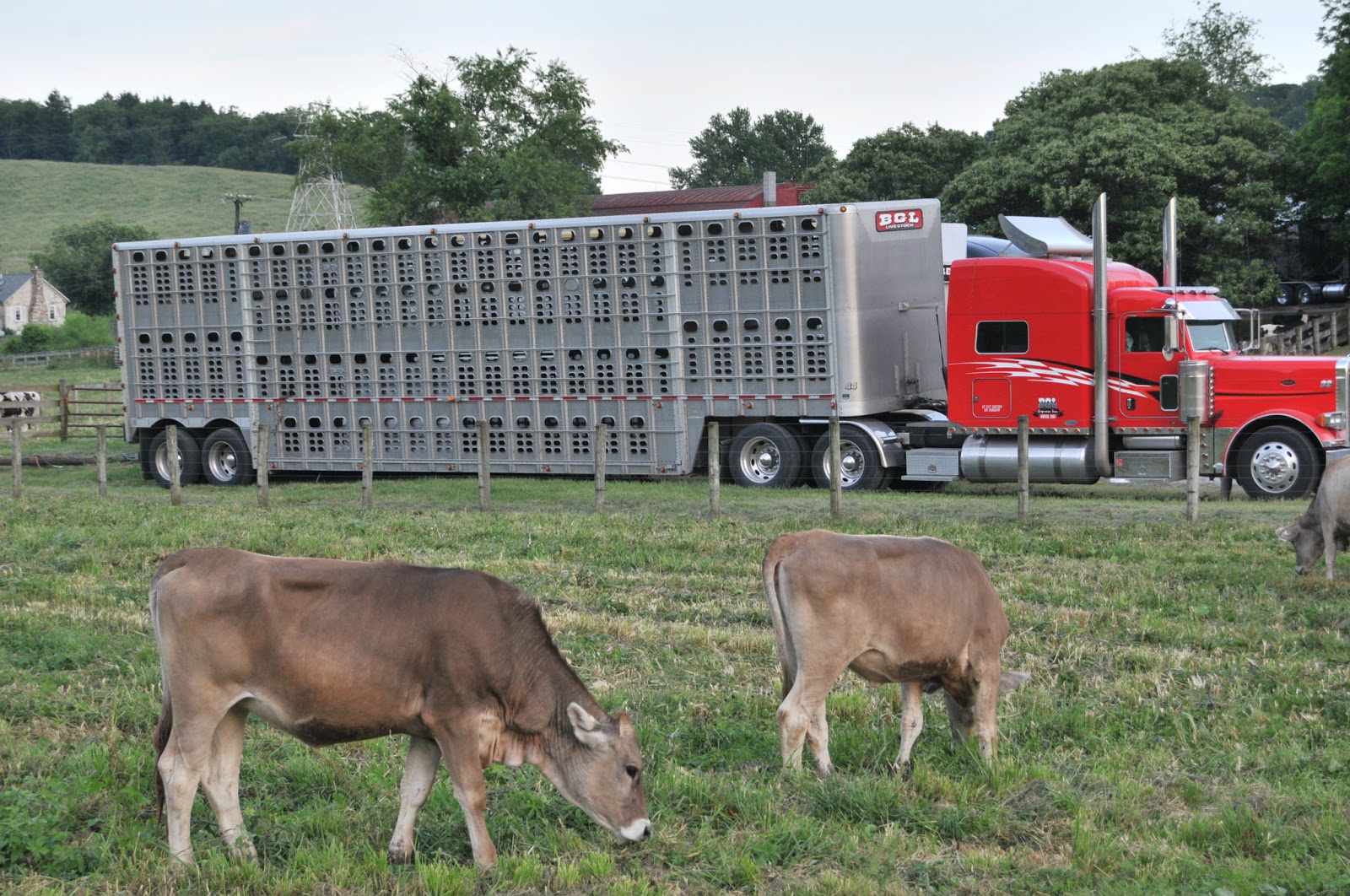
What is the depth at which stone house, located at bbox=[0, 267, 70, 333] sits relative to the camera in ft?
284

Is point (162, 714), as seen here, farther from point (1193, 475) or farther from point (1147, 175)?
point (1147, 175)

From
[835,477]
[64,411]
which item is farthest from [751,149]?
[835,477]

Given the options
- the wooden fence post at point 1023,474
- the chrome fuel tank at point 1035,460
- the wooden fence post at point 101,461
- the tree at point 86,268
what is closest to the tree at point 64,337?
the tree at point 86,268

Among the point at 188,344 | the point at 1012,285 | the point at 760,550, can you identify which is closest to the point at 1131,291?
the point at 1012,285

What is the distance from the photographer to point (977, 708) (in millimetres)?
6832

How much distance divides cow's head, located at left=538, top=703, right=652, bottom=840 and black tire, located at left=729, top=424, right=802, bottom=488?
1466cm

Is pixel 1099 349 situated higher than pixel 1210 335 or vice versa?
pixel 1210 335

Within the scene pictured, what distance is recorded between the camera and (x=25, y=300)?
87.5 m

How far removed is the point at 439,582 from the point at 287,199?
11425 cm

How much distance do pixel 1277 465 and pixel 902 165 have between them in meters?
32.2

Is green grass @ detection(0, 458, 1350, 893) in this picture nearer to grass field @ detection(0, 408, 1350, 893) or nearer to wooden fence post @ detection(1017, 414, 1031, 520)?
grass field @ detection(0, 408, 1350, 893)

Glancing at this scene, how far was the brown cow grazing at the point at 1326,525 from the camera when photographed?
446 inches

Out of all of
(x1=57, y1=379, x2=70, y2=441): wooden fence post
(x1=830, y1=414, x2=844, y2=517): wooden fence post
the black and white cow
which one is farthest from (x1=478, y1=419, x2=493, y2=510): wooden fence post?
the black and white cow

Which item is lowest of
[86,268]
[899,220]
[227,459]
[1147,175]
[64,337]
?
[227,459]
